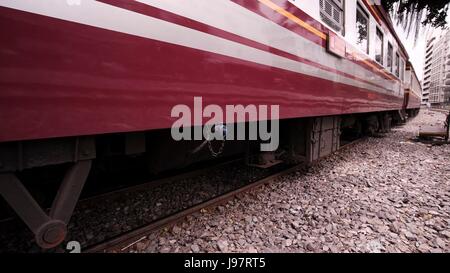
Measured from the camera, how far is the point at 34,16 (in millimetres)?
1029

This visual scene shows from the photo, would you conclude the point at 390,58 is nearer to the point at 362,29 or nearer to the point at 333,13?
the point at 362,29

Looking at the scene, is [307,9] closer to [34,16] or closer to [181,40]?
[181,40]

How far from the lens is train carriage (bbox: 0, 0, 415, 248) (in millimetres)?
1046

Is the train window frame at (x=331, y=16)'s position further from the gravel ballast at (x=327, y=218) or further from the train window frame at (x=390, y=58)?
the train window frame at (x=390, y=58)

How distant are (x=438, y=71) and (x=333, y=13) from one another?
101487mm

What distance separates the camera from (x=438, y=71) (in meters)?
78.6

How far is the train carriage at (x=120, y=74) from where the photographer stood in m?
1.05

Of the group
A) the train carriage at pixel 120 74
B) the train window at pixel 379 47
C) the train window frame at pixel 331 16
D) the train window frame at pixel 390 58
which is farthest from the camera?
the train window frame at pixel 390 58

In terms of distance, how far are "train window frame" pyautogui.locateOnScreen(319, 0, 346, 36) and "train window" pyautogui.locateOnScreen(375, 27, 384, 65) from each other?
2.14 metres

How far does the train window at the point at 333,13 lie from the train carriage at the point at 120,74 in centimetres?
64

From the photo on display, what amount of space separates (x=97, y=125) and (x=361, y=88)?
447 centimetres
